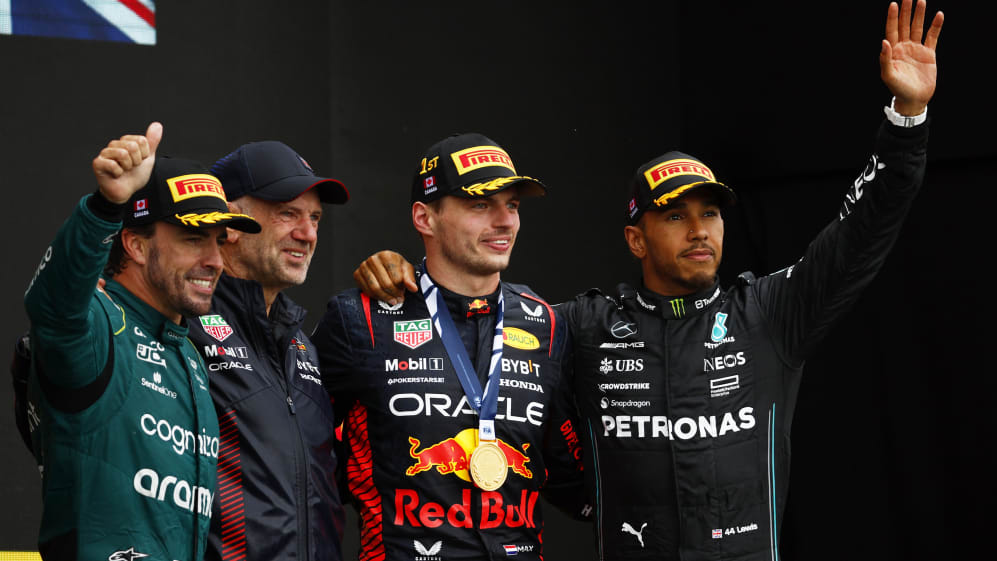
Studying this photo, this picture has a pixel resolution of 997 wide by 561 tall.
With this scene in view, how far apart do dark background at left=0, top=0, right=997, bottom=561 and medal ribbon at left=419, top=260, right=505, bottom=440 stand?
51.3 inches

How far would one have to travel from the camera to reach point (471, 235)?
2.66m

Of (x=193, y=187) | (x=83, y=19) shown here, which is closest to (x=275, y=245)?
(x=193, y=187)

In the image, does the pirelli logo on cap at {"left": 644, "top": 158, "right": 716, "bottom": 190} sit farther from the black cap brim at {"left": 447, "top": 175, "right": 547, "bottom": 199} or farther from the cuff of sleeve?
the cuff of sleeve

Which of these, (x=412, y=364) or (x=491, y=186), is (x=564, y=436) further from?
(x=491, y=186)

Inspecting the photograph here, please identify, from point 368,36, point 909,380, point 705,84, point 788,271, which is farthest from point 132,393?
point 705,84

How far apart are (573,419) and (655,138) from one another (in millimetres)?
2066

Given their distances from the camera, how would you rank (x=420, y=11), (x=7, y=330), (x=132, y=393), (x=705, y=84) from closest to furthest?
(x=132, y=393) < (x=7, y=330) < (x=420, y=11) < (x=705, y=84)

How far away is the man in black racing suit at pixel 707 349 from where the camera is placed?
2463 millimetres

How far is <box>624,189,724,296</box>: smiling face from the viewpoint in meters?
2.71

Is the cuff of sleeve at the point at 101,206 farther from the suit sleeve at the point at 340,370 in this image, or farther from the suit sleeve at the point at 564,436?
the suit sleeve at the point at 564,436

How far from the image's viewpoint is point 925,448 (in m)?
3.84

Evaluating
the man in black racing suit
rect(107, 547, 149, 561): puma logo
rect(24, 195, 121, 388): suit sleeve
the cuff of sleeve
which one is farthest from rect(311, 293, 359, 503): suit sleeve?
the cuff of sleeve

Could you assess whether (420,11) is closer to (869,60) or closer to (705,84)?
(705,84)

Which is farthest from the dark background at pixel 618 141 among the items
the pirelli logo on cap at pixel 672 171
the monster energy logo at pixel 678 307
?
the monster energy logo at pixel 678 307
